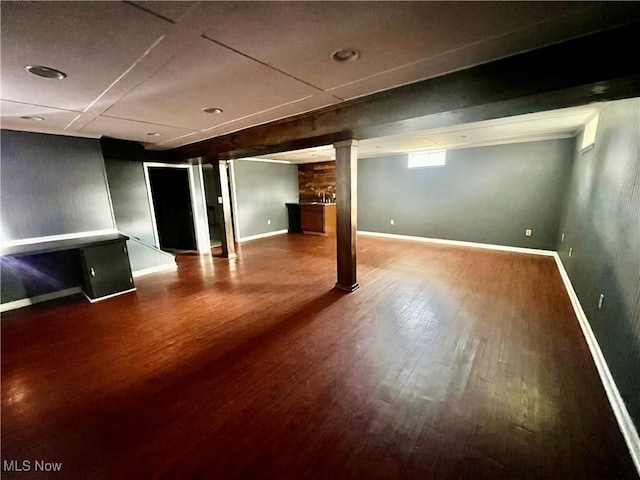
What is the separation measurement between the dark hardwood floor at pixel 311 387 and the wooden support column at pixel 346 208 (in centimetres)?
31

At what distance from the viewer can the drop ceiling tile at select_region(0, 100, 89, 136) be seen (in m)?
2.37

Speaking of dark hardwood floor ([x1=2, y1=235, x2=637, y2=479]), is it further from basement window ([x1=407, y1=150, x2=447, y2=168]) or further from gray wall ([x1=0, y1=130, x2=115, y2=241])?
basement window ([x1=407, y1=150, x2=447, y2=168])

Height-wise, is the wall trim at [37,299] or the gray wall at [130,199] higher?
the gray wall at [130,199]

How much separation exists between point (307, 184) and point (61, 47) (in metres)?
7.41

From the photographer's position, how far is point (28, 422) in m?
1.70

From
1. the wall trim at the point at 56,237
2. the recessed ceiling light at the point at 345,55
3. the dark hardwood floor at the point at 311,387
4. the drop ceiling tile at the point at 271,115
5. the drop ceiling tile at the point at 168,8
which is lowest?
the dark hardwood floor at the point at 311,387

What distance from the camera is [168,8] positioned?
1.14 metres

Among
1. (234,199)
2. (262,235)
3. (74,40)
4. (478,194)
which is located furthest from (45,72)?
(478,194)

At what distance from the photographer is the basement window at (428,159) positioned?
6048mm

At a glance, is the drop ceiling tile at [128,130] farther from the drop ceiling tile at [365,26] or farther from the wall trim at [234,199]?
the wall trim at [234,199]

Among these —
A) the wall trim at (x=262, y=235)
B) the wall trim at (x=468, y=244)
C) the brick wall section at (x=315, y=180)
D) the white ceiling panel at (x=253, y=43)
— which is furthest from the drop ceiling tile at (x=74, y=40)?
the brick wall section at (x=315, y=180)

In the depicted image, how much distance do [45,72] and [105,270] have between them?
272 cm

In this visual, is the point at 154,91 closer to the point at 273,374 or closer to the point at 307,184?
the point at 273,374

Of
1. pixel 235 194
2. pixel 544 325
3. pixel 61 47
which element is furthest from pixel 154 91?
pixel 235 194
